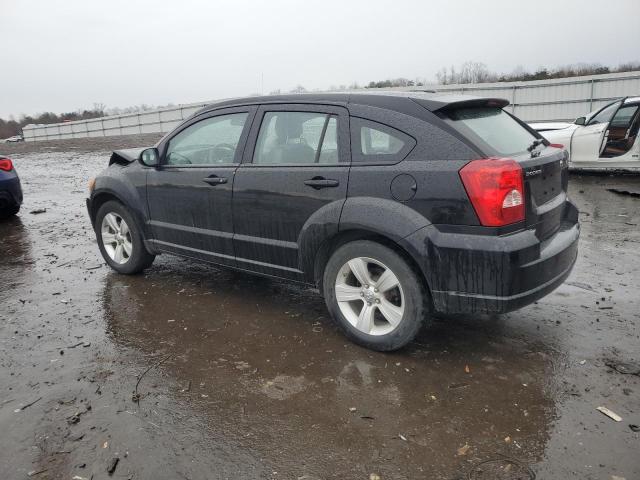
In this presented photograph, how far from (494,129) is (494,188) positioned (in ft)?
2.23

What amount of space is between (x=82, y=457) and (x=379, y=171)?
2.40m

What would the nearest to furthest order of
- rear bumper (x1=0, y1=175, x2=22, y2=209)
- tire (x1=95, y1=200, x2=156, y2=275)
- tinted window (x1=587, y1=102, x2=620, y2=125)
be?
tire (x1=95, y1=200, x2=156, y2=275)
rear bumper (x1=0, y1=175, x2=22, y2=209)
tinted window (x1=587, y1=102, x2=620, y2=125)

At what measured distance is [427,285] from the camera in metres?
3.45

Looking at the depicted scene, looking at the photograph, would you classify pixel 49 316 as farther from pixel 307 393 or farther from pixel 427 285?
pixel 427 285

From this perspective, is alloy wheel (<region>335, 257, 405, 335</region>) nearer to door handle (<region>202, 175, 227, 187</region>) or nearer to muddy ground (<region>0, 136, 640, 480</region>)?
muddy ground (<region>0, 136, 640, 480</region>)

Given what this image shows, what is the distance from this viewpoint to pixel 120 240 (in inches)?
218

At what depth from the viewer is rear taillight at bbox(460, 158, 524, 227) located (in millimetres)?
3098

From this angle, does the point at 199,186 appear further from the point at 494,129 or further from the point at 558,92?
the point at 558,92

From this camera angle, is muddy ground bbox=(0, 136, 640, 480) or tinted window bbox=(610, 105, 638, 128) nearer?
muddy ground bbox=(0, 136, 640, 480)

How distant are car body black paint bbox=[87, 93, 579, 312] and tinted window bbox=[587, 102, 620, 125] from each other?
713 cm

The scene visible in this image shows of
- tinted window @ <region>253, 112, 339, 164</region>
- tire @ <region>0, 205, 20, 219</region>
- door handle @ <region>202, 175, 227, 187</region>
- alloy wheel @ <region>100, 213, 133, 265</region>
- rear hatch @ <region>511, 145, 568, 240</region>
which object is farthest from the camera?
tire @ <region>0, 205, 20, 219</region>

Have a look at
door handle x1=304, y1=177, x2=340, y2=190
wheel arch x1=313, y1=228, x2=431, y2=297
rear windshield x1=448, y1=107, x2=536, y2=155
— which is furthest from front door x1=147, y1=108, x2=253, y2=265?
rear windshield x1=448, y1=107, x2=536, y2=155

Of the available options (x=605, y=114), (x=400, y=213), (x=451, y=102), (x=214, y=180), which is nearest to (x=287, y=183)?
(x=214, y=180)

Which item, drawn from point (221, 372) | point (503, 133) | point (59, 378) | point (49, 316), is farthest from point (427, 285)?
point (49, 316)
